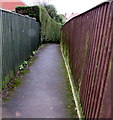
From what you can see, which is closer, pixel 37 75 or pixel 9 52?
pixel 9 52

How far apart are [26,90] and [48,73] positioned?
1.91 meters

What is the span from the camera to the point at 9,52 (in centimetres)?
494

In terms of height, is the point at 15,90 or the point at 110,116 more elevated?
the point at 110,116

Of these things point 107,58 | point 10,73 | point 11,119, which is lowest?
point 11,119

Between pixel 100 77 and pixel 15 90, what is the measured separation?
2840 millimetres

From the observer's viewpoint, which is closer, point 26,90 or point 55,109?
point 55,109

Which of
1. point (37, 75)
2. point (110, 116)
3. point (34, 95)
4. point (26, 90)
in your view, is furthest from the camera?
point (37, 75)

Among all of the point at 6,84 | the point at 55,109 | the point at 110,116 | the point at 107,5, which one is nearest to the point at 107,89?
the point at 110,116

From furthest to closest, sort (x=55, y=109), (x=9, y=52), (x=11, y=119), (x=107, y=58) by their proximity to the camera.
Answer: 1. (x=9, y=52)
2. (x=55, y=109)
3. (x=11, y=119)
4. (x=107, y=58)

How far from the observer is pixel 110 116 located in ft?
5.91

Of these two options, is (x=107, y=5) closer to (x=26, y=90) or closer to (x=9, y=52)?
(x=26, y=90)

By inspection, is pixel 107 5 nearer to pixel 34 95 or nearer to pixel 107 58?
pixel 107 58

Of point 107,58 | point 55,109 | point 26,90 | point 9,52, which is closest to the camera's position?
point 107,58

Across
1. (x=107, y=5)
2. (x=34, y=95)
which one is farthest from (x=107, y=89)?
(x=34, y=95)
